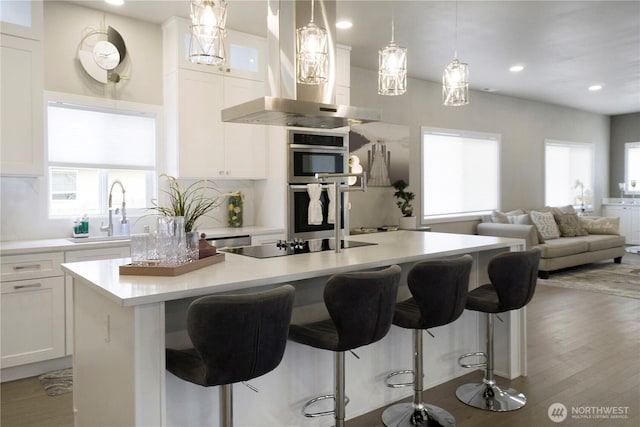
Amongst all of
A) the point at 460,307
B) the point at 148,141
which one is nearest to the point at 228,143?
the point at 148,141

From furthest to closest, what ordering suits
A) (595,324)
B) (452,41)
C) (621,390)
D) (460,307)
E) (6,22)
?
(452,41) → (595,324) → (6,22) → (621,390) → (460,307)

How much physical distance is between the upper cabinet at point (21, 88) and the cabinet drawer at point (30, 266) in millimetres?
661

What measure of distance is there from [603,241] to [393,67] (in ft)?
20.5

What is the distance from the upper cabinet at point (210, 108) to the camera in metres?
4.35

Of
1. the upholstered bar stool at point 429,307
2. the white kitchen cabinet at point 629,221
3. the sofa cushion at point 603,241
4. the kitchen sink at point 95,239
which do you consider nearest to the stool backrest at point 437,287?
the upholstered bar stool at point 429,307

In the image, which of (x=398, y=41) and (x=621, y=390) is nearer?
(x=621, y=390)

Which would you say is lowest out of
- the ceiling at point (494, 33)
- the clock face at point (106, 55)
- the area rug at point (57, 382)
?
the area rug at point (57, 382)

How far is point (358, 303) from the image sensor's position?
213 centimetres

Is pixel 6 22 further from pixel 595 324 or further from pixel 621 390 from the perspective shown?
pixel 595 324

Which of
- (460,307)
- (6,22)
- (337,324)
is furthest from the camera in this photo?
(6,22)

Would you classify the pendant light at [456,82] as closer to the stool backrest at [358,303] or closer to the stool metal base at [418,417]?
the stool backrest at [358,303]

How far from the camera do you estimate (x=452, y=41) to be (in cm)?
500

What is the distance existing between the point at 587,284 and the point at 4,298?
6610 millimetres

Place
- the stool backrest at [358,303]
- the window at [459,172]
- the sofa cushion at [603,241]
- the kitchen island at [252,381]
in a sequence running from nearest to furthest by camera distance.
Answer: the kitchen island at [252,381] < the stool backrest at [358,303] < the window at [459,172] < the sofa cushion at [603,241]
